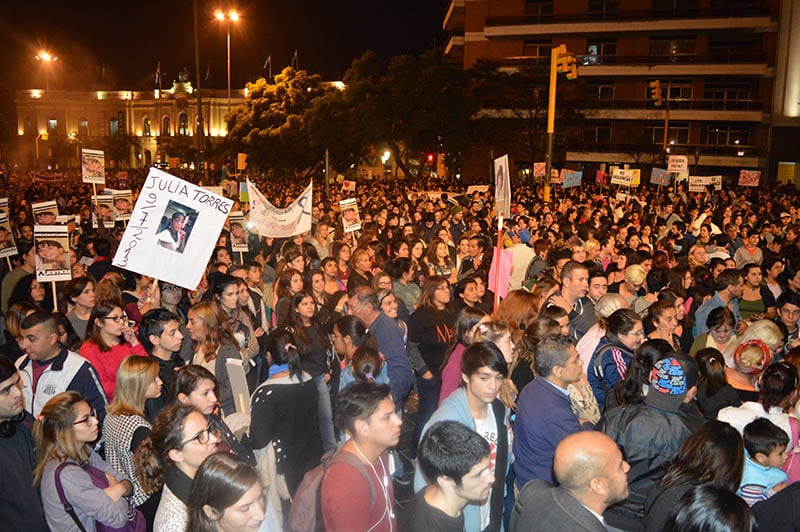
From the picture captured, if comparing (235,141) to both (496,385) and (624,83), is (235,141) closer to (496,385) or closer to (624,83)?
(624,83)

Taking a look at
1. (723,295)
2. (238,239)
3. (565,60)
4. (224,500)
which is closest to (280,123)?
(565,60)

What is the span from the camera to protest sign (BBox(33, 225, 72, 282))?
7.63 metres

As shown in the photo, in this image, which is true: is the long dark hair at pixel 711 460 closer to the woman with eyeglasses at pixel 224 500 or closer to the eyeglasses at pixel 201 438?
the woman with eyeglasses at pixel 224 500

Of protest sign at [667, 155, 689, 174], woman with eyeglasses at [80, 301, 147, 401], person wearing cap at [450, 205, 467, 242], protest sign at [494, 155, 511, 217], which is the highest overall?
protest sign at [667, 155, 689, 174]

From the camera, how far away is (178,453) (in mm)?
3482

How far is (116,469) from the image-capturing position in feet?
13.2

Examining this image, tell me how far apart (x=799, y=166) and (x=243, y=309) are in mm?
44915

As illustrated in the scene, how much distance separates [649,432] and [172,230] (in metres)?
4.80

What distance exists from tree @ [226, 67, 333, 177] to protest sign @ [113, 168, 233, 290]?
1361 inches

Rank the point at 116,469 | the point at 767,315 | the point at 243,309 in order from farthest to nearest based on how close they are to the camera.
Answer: the point at 767,315
the point at 243,309
the point at 116,469

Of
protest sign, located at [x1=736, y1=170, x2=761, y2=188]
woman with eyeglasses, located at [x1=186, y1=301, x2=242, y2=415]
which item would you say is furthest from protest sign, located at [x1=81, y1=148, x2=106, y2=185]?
protest sign, located at [x1=736, y1=170, x2=761, y2=188]

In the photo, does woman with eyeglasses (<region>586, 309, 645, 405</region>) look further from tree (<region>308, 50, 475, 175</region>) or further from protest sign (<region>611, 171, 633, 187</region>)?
tree (<region>308, 50, 475, 175</region>)

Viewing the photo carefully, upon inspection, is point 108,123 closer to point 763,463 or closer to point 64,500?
point 64,500

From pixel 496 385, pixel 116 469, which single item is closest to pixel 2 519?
pixel 116 469
